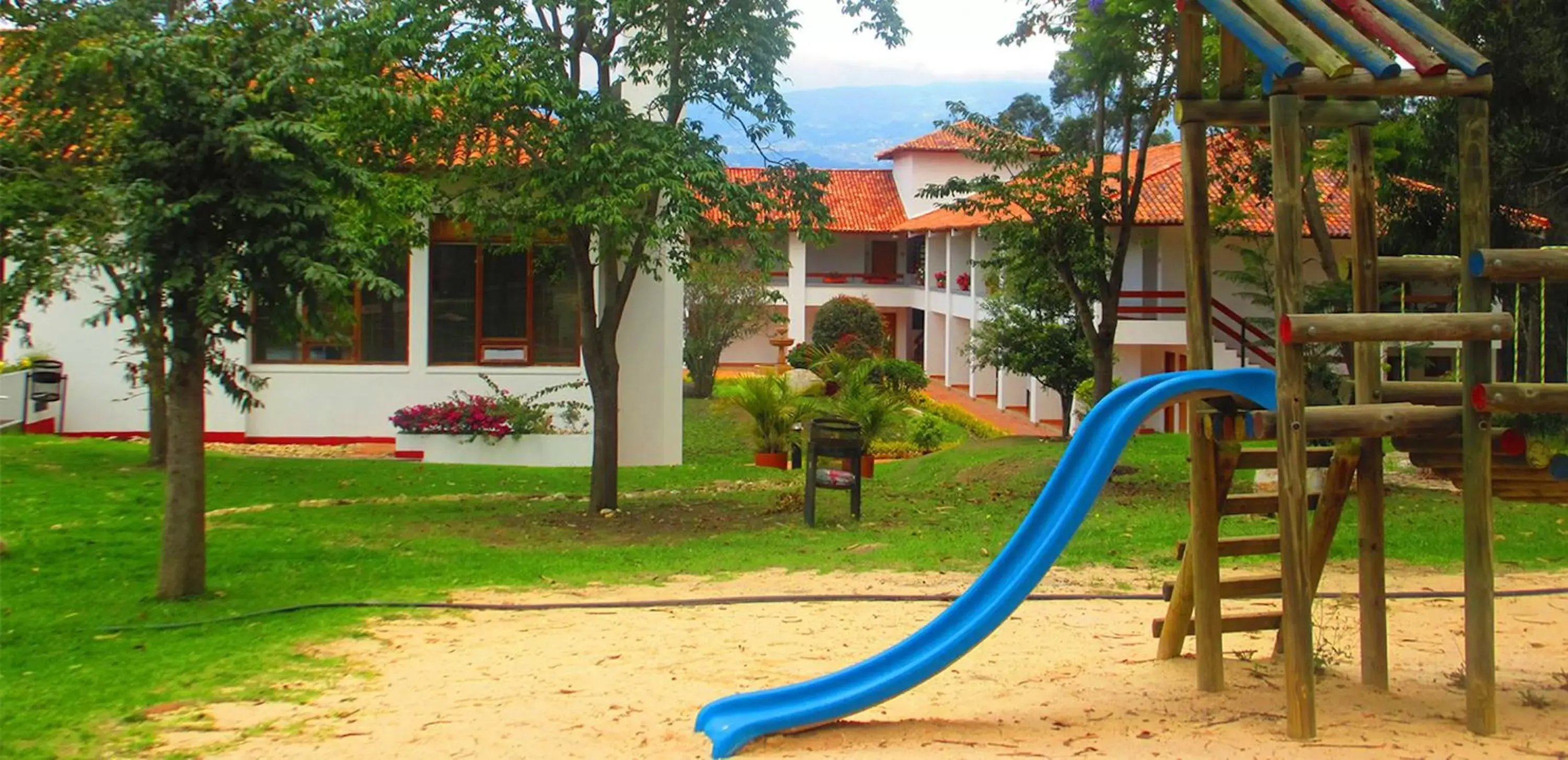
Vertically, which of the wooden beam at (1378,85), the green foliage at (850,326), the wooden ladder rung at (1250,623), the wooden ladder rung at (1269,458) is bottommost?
the wooden ladder rung at (1250,623)

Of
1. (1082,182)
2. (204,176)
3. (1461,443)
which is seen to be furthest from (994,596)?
(1082,182)

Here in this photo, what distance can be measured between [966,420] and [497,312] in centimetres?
1488

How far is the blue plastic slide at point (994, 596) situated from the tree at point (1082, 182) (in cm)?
1092

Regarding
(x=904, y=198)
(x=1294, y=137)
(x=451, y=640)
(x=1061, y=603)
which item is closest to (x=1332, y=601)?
(x=1061, y=603)

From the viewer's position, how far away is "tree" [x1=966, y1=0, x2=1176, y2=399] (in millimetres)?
17406

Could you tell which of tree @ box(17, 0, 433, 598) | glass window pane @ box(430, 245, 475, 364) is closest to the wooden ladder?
tree @ box(17, 0, 433, 598)

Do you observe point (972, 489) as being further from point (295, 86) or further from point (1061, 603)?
point (295, 86)

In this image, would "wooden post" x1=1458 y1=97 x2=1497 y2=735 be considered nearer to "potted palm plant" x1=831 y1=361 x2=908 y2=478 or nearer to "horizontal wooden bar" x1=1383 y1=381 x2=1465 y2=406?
"horizontal wooden bar" x1=1383 y1=381 x2=1465 y2=406

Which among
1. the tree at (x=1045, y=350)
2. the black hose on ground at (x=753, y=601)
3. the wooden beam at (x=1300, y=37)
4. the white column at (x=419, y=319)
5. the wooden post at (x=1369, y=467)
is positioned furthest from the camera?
the tree at (x=1045, y=350)

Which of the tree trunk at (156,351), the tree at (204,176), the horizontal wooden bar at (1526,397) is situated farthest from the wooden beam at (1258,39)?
the tree trunk at (156,351)

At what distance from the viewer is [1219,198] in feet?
64.2

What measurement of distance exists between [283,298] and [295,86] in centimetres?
150

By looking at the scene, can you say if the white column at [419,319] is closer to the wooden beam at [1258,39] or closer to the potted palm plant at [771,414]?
the potted palm plant at [771,414]

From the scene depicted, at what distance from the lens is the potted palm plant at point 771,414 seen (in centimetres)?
2188
